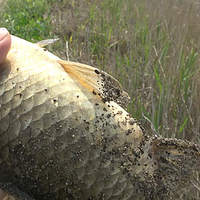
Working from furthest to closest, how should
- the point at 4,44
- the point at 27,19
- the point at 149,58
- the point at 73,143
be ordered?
the point at 27,19 < the point at 149,58 < the point at 4,44 < the point at 73,143

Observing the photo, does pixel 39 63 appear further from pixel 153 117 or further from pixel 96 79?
pixel 153 117

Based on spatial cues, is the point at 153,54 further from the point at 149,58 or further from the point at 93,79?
the point at 93,79

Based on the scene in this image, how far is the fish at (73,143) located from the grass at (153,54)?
0.79 metres

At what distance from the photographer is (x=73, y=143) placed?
3.05 ft

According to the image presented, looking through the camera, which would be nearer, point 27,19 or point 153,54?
point 153,54

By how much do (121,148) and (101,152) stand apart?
0.07m

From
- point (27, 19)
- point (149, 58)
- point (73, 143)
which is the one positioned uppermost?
point (73, 143)

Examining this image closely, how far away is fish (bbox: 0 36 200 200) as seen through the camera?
929 mm

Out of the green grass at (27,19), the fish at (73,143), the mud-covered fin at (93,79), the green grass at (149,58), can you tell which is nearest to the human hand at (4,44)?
the fish at (73,143)

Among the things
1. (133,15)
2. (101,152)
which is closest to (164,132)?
(101,152)

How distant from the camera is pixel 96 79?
3.23 ft

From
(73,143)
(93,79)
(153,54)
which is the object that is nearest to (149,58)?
(153,54)

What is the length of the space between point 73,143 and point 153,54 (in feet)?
5.62

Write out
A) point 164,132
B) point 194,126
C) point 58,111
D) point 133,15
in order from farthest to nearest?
point 133,15 → point 194,126 → point 164,132 → point 58,111
